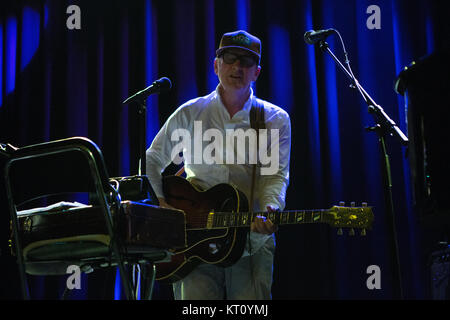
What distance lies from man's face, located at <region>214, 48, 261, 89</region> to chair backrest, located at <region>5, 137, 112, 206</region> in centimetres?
158

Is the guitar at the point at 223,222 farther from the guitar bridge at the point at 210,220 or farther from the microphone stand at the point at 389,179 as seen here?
the microphone stand at the point at 389,179

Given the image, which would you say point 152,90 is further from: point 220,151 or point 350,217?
point 350,217

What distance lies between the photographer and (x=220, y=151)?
3.18 m

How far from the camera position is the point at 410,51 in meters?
3.86

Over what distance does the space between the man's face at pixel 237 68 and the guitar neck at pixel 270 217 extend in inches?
34.2

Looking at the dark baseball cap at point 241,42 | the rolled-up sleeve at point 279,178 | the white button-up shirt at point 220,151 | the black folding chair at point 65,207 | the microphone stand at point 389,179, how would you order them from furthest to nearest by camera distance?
1. the dark baseball cap at point 241,42
2. the white button-up shirt at point 220,151
3. the rolled-up sleeve at point 279,178
4. the microphone stand at point 389,179
5. the black folding chair at point 65,207

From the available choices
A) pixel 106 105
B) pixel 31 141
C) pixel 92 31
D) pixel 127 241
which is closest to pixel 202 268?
pixel 127 241

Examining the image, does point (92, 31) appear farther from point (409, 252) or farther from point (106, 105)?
point (409, 252)

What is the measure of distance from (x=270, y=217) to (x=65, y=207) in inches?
47.9

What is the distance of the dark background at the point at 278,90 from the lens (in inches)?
143

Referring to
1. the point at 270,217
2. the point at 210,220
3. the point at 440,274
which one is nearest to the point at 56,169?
the point at 210,220

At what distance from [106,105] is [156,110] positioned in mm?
444

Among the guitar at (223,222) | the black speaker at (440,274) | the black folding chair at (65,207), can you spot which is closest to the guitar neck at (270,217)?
the guitar at (223,222)

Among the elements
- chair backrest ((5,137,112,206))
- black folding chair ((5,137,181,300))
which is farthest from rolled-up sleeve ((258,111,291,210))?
chair backrest ((5,137,112,206))
